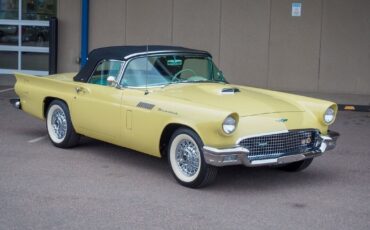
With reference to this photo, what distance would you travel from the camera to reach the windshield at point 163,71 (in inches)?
307

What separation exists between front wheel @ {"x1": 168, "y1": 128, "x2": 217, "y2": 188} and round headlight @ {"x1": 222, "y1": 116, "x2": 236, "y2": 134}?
0.31 meters

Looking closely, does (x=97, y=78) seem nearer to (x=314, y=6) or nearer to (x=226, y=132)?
(x=226, y=132)

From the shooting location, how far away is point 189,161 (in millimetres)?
6855

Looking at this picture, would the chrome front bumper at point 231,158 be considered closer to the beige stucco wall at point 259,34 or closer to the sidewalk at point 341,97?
the sidewalk at point 341,97

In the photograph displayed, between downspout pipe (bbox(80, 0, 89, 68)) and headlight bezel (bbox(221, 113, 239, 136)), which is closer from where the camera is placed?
headlight bezel (bbox(221, 113, 239, 136))

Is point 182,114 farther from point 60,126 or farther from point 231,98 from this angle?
point 60,126

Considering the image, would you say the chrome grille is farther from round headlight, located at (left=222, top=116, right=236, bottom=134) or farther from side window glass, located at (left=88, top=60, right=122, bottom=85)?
side window glass, located at (left=88, top=60, right=122, bottom=85)

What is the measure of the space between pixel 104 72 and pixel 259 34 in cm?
821

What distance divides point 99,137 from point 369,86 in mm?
9188

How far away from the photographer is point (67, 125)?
28.0ft

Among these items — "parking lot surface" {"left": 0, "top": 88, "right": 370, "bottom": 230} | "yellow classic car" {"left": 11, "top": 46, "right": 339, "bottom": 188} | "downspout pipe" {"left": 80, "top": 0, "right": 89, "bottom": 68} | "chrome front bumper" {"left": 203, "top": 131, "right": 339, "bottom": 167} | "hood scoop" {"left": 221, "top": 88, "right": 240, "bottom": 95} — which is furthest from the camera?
"downspout pipe" {"left": 80, "top": 0, "right": 89, "bottom": 68}

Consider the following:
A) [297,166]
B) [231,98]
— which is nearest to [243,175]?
[297,166]

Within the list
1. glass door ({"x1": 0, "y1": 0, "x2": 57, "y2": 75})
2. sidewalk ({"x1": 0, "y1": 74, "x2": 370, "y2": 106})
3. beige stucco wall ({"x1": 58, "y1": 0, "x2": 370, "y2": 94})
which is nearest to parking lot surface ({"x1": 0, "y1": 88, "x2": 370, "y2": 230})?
sidewalk ({"x1": 0, "y1": 74, "x2": 370, "y2": 106})

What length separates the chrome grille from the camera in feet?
21.8
